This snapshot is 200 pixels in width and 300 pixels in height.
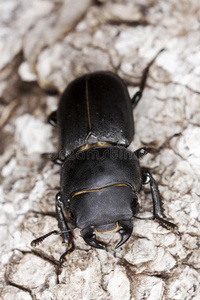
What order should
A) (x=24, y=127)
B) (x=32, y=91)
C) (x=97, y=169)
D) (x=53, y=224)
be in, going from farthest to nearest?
(x=32, y=91)
(x=24, y=127)
(x=53, y=224)
(x=97, y=169)

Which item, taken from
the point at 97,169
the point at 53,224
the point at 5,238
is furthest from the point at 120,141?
the point at 5,238

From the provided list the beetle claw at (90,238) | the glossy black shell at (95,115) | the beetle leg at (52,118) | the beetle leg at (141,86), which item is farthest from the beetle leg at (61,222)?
the beetle leg at (141,86)

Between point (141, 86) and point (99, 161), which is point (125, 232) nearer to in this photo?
point (99, 161)

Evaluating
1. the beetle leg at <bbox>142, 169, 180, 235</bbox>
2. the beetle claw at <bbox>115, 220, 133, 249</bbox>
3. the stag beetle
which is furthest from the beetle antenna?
the beetle leg at <bbox>142, 169, 180, 235</bbox>

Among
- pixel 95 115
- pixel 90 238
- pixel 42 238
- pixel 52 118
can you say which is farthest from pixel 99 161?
pixel 52 118

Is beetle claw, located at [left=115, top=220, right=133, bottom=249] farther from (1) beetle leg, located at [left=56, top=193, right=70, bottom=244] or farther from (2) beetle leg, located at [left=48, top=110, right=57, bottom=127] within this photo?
(2) beetle leg, located at [left=48, top=110, right=57, bottom=127]

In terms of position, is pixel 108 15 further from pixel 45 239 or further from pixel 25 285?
pixel 25 285

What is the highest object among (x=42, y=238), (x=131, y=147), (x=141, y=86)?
(x=141, y=86)
